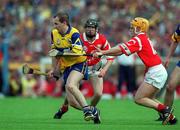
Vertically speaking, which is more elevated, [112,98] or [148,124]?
[148,124]

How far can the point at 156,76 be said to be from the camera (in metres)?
13.0

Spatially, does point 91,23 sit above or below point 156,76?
above

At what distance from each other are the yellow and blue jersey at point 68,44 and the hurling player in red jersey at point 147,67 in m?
0.59

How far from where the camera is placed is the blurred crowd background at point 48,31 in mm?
26003

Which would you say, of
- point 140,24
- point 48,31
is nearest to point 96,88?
point 140,24

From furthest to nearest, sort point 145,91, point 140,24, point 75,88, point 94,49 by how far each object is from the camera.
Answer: point 94,49
point 140,24
point 145,91
point 75,88

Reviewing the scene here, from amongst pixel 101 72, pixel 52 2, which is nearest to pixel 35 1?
pixel 52 2

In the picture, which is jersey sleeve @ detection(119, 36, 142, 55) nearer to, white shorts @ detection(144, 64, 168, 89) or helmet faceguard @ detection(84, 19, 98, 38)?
white shorts @ detection(144, 64, 168, 89)

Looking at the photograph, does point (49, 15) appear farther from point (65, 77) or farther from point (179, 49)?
point (65, 77)

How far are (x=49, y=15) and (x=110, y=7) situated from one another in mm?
2387

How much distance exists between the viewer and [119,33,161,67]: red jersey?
12648 mm

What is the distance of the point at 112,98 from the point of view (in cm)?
2544

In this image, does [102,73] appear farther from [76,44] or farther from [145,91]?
[145,91]

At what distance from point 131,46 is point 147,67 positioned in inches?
24.7
